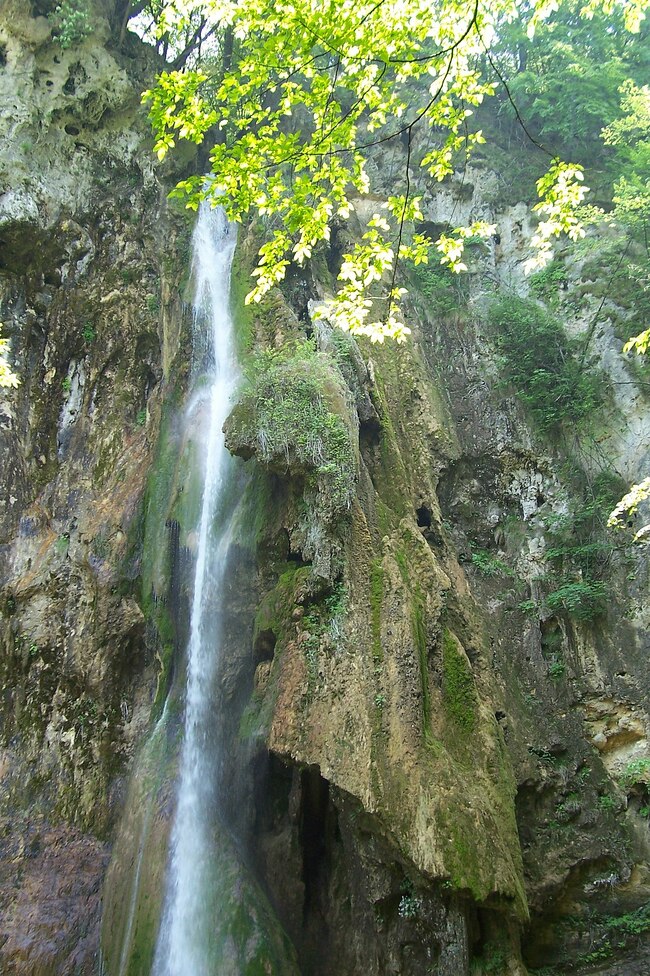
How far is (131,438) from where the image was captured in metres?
11.5

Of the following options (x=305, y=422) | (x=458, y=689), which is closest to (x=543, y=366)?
(x=305, y=422)

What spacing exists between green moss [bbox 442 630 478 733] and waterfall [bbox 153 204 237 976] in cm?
292

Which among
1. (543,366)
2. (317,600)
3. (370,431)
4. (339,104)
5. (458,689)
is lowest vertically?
(458,689)

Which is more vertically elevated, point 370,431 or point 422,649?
point 370,431

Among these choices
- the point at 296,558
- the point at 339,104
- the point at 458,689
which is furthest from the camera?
the point at 296,558

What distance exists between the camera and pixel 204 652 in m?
8.41

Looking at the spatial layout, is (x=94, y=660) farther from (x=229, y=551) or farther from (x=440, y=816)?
(x=440, y=816)

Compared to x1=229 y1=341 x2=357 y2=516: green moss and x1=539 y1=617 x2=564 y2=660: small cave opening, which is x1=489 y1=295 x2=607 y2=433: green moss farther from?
x1=229 y1=341 x2=357 y2=516: green moss

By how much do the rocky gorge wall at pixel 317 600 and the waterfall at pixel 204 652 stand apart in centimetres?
24

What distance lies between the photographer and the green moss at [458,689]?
6.73 metres

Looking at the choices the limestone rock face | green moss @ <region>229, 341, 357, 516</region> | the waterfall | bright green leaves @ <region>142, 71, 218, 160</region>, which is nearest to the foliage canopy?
bright green leaves @ <region>142, 71, 218, 160</region>

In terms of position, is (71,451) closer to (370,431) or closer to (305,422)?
(305,422)

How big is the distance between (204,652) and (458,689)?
3330mm

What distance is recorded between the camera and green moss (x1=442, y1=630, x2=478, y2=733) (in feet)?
22.1
